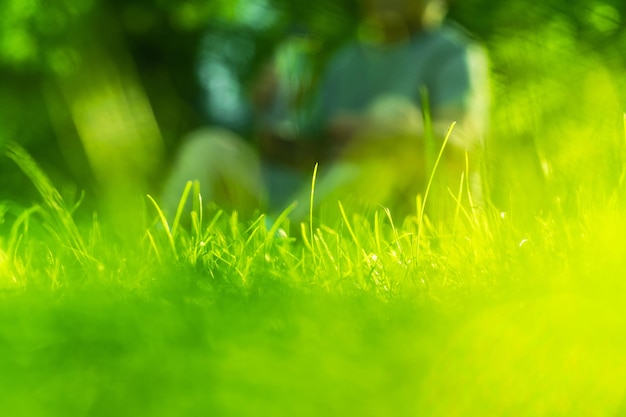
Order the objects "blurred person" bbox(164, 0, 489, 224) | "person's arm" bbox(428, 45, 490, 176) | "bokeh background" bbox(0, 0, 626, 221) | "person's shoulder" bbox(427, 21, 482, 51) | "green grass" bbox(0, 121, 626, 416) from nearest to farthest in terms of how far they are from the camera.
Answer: "green grass" bbox(0, 121, 626, 416) → "blurred person" bbox(164, 0, 489, 224) → "person's arm" bbox(428, 45, 490, 176) → "person's shoulder" bbox(427, 21, 482, 51) → "bokeh background" bbox(0, 0, 626, 221)

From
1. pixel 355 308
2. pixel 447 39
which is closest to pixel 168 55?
pixel 447 39

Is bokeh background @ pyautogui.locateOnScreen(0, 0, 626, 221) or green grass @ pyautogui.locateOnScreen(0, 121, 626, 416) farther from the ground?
green grass @ pyautogui.locateOnScreen(0, 121, 626, 416)

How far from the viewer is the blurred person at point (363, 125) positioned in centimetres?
209

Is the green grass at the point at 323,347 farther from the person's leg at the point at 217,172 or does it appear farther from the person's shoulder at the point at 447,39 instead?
the person's shoulder at the point at 447,39

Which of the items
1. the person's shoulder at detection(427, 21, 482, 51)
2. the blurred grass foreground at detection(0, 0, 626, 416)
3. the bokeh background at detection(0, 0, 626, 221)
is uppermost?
the blurred grass foreground at detection(0, 0, 626, 416)

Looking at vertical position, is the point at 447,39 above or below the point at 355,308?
below

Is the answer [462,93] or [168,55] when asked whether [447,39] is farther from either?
[168,55]

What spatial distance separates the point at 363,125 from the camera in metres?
2.32

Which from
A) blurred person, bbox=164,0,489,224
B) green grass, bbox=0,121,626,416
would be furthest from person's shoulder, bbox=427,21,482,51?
green grass, bbox=0,121,626,416

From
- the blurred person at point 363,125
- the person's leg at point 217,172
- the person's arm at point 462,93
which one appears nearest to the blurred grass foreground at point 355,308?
the blurred person at point 363,125

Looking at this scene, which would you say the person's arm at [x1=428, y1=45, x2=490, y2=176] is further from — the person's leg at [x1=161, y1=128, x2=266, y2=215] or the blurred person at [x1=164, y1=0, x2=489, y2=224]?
the person's leg at [x1=161, y1=128, x2=266, y2=215]

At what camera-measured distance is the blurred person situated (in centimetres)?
209

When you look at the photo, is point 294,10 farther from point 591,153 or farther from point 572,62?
point 591,153

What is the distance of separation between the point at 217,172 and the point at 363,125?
486 mm
